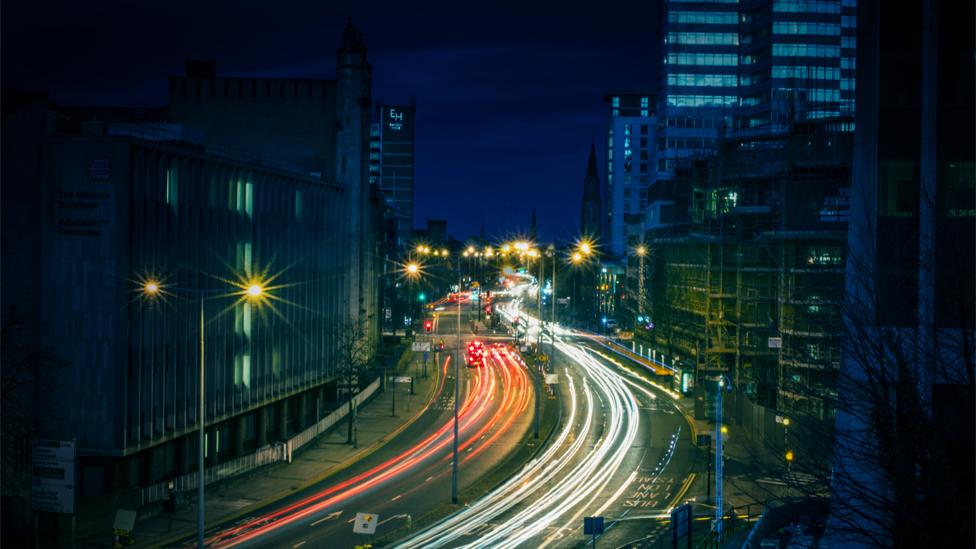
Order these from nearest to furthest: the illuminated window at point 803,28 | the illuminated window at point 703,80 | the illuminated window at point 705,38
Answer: the illuminated window at point 803,28 → the illuminated window at point 705,38 → the illuminated window at point 703,80

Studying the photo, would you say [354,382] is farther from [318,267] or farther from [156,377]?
[156,377]

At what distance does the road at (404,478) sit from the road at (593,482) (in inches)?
86.8

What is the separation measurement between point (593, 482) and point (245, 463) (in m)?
14.6

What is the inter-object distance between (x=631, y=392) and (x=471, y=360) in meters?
17.5

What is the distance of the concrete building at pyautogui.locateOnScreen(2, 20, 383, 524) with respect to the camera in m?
33.7

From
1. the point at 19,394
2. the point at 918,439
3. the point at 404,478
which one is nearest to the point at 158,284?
the point at 19,394

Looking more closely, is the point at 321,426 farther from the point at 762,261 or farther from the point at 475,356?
the point at 475,356

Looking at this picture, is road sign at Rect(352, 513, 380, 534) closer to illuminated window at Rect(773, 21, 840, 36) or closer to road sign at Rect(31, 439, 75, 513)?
road sign at Rect(31, 439, 75, 513)

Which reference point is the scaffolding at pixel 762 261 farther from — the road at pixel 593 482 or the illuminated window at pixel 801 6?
the illuminated window at pixel 801 6

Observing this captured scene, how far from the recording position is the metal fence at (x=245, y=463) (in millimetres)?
33438

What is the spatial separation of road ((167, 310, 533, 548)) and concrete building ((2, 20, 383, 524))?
5469 millimetres

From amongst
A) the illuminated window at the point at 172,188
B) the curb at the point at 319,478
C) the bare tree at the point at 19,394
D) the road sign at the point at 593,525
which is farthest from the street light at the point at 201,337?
the road sign at the point at 593,525

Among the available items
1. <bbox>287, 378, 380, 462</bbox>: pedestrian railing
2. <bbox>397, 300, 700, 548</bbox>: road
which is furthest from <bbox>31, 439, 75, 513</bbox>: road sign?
<bbox>287, 378, 380, 462</bbox>: pedestrian railing

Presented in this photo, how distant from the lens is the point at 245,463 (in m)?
39.4
